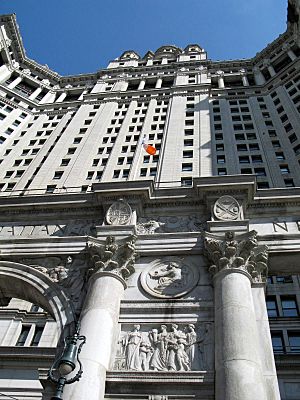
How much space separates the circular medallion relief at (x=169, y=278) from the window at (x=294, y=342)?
1290cm

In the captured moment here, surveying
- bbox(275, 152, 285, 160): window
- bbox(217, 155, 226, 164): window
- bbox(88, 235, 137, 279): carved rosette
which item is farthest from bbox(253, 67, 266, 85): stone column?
bbox(88, 235, 137, 279): carved rosette

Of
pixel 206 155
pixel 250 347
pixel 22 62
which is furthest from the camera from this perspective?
pixel 22 62

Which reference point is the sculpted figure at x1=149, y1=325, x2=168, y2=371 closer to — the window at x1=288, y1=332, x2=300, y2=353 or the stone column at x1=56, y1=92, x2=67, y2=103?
the window at x1=288, y1=332, x2=300, y2=353

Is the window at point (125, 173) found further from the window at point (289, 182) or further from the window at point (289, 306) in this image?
the window at point (289, 306)

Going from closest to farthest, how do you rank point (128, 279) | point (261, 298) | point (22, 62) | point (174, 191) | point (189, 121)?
point (261, 298), point (128, 279), point (174, 191), point (189, 121), point (22, 62)

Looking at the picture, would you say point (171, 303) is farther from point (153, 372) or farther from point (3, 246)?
point (3, 246)

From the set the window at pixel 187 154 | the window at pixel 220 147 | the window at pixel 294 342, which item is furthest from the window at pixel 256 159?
the window at pixel 294 342

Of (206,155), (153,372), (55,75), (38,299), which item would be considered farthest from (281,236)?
(55,75)

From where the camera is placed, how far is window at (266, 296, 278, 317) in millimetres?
28922

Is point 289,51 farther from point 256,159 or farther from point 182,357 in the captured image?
point 182,357

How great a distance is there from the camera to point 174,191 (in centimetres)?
2205

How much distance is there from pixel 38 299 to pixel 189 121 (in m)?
36.3

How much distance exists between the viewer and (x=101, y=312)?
1562cm

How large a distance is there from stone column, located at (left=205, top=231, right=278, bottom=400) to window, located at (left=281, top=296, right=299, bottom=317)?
13.2 m
